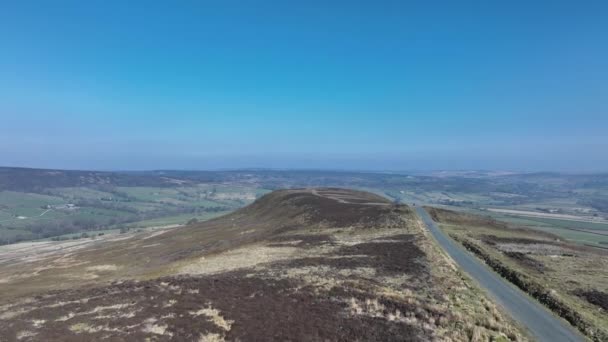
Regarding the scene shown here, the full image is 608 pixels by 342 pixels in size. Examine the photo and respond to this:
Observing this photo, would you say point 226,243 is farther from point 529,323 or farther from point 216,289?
point 529,323

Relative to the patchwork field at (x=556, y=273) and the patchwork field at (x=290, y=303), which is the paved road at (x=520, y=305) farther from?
the patchwork field at (x=290, y=303)

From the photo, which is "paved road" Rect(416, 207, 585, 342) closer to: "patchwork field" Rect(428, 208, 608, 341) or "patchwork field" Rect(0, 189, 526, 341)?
"patchwork field" Rect(428, 208, 608, 341)

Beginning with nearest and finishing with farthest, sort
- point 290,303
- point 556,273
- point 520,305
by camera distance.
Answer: point 290,303, point 520,305, point 556,273

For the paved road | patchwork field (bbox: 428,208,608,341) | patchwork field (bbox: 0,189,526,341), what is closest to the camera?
patchwork field (bbox: 0,189,526,341)

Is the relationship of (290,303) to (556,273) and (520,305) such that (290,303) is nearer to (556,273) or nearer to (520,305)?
(520,305)

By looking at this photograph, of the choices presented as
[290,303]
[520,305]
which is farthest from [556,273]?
[290,303]

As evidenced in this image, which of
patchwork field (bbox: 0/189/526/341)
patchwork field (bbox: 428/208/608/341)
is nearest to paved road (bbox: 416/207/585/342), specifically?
patchwork field (bbox: 428/208/608/341)

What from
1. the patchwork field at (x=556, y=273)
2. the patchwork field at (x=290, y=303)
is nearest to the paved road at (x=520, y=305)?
the patchwork field at (x=556, y=273)

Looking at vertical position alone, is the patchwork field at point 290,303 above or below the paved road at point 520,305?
above
